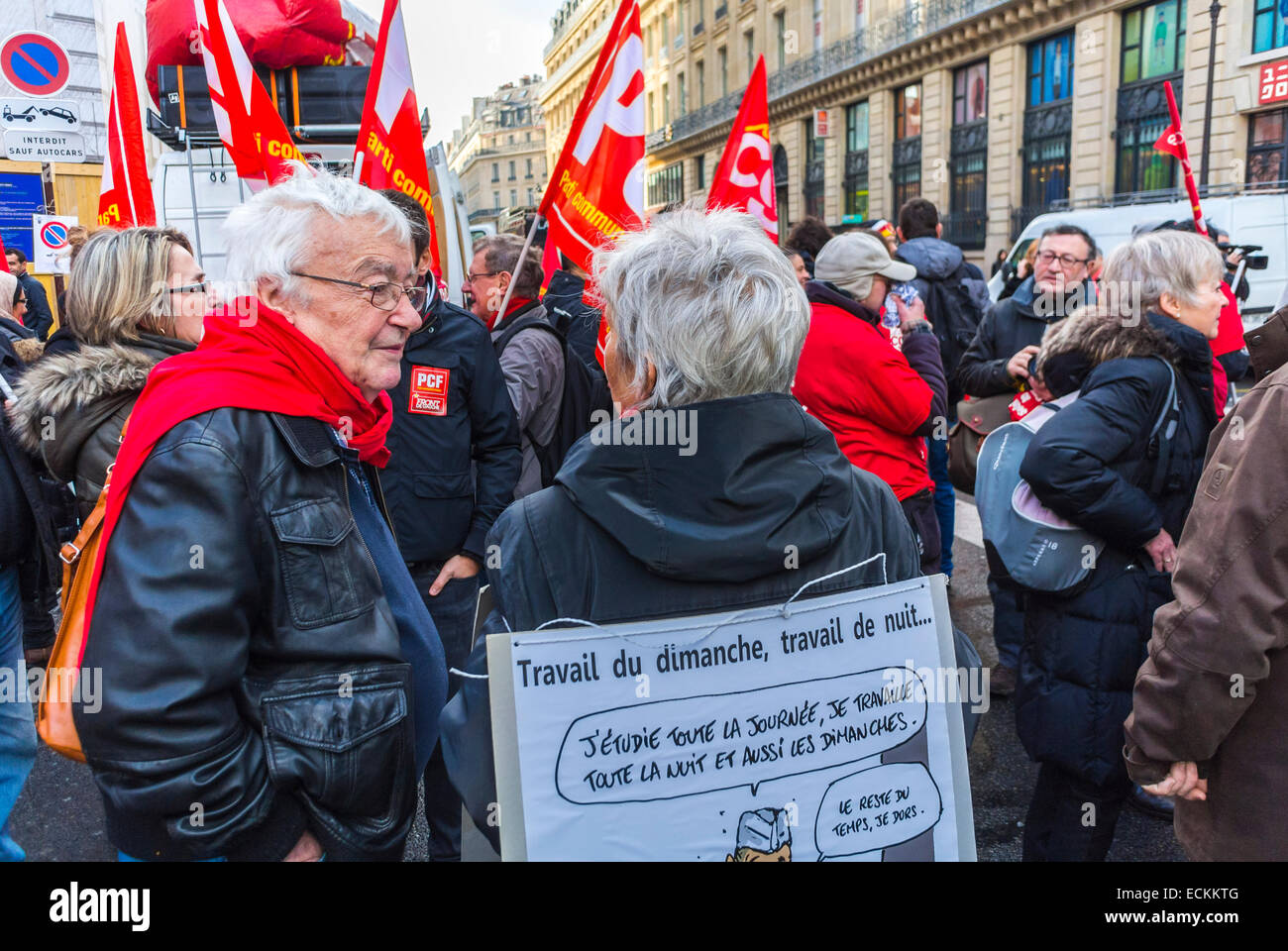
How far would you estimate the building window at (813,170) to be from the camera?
36.9 meters

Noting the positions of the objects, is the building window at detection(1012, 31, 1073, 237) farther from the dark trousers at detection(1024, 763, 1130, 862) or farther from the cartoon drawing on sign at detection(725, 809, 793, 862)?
the cartoon drawing on sign at detection(725, 809, 793, 862)

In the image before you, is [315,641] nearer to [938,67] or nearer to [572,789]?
[572,789]

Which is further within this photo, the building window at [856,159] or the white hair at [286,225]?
the building window at [856,159]

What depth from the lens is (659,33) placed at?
176 ft

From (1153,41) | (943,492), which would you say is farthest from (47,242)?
(1153,41)

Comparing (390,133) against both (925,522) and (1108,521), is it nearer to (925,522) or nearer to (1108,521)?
(925,522)

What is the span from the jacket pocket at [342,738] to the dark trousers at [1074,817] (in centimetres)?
186

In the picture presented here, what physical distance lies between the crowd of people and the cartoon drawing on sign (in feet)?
1.16

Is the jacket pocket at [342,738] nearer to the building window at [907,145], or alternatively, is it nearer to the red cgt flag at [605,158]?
the red cgt flag at [605,158]

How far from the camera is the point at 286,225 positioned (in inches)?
70.7

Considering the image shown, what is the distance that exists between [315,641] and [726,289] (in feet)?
2.87

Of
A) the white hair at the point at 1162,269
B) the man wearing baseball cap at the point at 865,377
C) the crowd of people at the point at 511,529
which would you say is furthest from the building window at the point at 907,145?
the crowd of people at the point at 511,529

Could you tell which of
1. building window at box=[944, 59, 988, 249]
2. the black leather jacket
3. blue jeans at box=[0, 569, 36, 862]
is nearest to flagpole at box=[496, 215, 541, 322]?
blue jeans at box=[0, 569, 36, 862]

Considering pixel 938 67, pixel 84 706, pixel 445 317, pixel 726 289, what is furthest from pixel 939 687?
pixel 938 67
